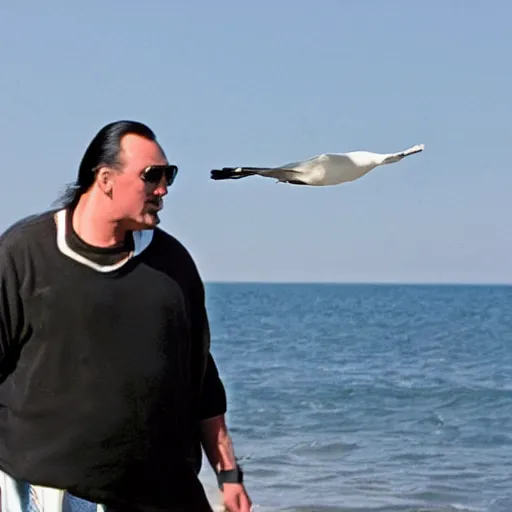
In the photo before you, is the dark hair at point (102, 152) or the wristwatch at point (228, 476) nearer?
the dark hair at point (102, 152)

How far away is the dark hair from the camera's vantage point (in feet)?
10.6

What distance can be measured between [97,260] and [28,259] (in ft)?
0.55

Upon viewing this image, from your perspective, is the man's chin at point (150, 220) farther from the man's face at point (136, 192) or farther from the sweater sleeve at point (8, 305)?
the sweater sleeve at point (8, 305)

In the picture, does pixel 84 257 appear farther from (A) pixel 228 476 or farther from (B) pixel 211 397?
(A) pixel 228 476

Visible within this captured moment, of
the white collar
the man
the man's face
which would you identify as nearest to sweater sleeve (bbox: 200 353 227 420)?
the man

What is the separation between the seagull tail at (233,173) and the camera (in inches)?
125

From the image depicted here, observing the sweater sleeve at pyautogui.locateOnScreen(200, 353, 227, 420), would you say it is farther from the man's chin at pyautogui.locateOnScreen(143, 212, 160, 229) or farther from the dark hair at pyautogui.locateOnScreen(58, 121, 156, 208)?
the dark hair at pyautogui.locateOnScreen(58, 121, 156, 208)

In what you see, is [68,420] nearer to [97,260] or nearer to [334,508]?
[97,260]

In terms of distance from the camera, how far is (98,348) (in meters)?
3.15

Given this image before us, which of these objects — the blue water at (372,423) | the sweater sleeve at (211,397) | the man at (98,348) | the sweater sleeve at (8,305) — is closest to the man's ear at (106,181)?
the man at (98,348)

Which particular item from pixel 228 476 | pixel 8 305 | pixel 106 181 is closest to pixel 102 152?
pixel 106 181

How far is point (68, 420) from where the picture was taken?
10.3ft

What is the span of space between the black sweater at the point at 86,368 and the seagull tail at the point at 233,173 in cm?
28

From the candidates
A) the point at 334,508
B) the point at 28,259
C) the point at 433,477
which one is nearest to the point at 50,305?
the point at 28,259
